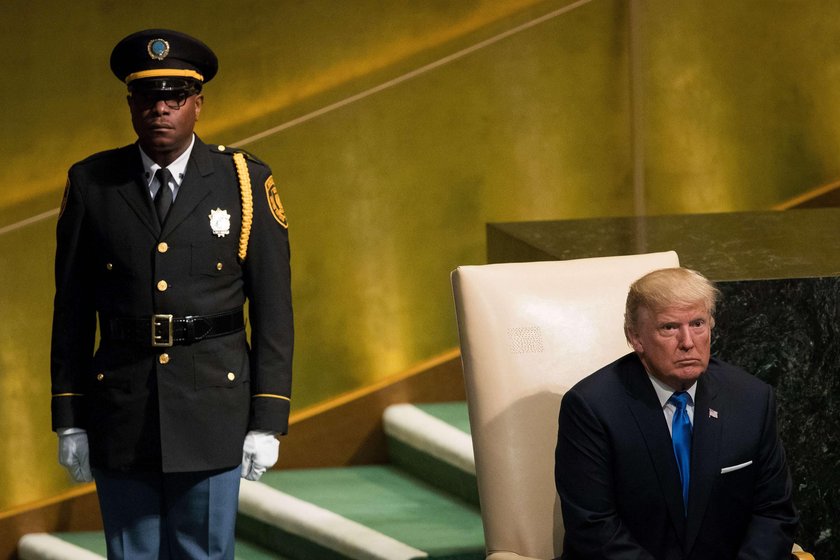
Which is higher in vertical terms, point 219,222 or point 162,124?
point 162,124

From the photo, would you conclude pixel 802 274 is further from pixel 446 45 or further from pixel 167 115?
pixel 446 45

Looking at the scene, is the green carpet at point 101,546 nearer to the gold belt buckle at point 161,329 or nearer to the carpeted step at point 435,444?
the carpeted step at point 435,444

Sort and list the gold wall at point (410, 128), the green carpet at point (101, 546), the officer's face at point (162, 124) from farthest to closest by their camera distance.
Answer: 1. the gold wall at point (410, 128)
2. the green carpet at point (101, 546)
3. the officer's face at point (162, 124)

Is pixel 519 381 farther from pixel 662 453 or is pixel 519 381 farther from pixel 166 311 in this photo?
pixel 166 311

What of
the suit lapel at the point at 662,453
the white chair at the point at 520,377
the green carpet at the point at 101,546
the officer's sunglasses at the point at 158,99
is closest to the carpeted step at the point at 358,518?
the green carpet at the point at 101,546

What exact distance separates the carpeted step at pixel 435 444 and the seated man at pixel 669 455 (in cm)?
147

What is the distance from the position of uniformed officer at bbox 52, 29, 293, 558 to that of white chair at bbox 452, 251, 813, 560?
1.22 feet

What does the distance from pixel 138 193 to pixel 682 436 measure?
1100 millimetres

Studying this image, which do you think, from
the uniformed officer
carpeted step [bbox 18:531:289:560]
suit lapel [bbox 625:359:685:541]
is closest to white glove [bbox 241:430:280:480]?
the uniformed officer

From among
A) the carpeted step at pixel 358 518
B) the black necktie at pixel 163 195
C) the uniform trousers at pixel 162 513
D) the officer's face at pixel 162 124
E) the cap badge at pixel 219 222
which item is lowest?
the carpeted step at pixel 358 518

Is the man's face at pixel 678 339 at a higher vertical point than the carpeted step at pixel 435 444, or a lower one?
higher

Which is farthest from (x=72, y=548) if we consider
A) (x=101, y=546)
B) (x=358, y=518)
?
(x=358, y=518)

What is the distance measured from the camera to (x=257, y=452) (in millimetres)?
2691

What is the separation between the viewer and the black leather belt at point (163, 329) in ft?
8.55
